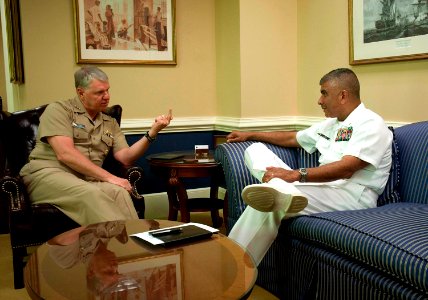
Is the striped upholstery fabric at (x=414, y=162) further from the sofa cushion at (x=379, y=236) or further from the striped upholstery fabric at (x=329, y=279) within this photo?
the striped upholstery fabric at (x=329, y=279)

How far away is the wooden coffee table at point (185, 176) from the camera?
118 inches

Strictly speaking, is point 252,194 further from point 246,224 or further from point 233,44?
point 233,44

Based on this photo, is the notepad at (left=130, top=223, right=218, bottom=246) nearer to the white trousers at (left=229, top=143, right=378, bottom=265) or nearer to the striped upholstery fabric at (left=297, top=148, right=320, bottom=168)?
the white trousers at (left=229, top=143, right=378, bottom=265)

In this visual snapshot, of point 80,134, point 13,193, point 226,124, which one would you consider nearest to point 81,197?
point 13,193

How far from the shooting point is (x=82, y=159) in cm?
262

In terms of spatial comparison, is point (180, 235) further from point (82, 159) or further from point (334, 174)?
point (82, 159)

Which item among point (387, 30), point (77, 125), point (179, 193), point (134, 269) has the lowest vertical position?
point (179, 193)

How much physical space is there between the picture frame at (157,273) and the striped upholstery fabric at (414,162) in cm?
127

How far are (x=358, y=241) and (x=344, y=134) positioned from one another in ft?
2.50

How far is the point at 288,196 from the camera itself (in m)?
1.98

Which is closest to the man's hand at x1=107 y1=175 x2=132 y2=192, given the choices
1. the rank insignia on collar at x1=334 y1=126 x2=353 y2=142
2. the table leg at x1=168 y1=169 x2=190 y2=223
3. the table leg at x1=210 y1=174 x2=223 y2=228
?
the table leg at x1=168 y1=169 x2=190 y2=223

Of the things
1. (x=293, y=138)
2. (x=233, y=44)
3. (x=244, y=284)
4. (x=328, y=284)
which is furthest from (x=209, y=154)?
(x=244, y=284)

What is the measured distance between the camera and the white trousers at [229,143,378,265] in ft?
7.16

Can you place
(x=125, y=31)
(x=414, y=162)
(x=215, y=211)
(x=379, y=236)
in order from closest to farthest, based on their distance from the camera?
(x=379, y=236)
(x=414, y=162)
(x=215, y=211)
(x=125, y=31)
